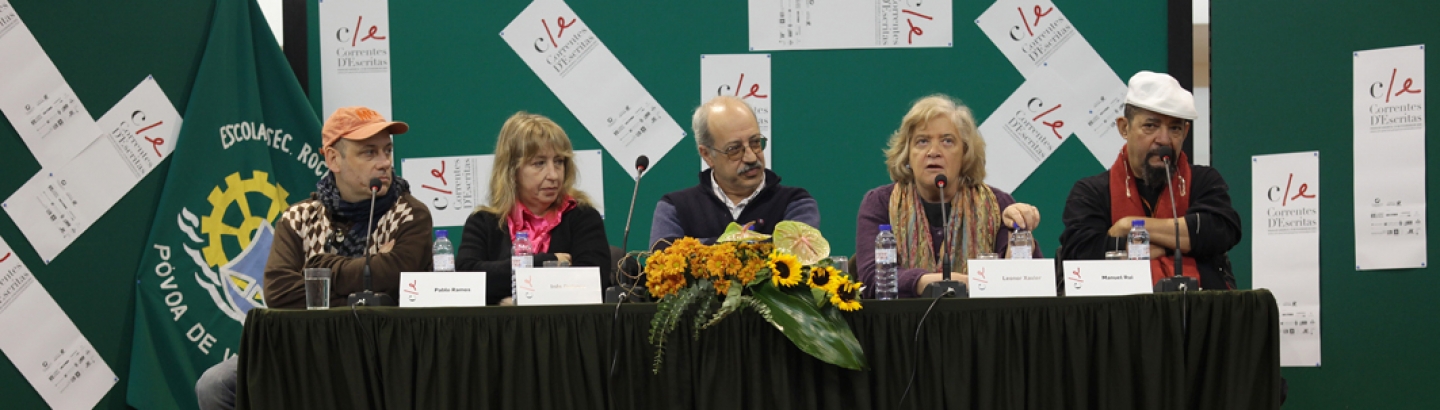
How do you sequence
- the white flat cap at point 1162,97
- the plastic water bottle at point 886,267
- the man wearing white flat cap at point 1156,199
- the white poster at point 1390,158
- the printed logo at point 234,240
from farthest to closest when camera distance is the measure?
1. the printed logo at point 234,240
2. the white poster at point 1390,158
3. the white flat cap at point 1162,97
4. the man wearing white flat cap at point 1156,199
5. the plastic water bottle at point 886,267

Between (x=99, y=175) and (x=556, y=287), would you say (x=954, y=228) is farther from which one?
(x=99, y=175)

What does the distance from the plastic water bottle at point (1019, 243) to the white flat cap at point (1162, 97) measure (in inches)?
19.0

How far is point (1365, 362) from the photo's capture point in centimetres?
337

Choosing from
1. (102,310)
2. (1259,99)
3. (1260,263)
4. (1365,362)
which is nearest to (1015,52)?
(1259,99)

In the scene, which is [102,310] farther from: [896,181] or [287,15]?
[896,181]

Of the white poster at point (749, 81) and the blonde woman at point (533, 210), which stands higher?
the white poster at point (749, 81)

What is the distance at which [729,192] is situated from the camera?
3084 millimetres

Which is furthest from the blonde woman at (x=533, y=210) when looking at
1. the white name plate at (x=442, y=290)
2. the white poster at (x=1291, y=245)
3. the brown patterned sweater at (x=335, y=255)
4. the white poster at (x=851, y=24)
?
the white poster at (x=1291, y=245)

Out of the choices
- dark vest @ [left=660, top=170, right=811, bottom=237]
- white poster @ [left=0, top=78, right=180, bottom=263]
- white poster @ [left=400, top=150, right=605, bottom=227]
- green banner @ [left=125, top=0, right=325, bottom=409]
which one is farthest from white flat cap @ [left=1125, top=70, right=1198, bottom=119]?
white poster @ [left=0, top=78, right=180, bottom=263]

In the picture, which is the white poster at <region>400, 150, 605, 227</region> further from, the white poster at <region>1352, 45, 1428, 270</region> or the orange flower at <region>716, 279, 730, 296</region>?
the white poster at <region>1352, 45, 1428, 270</region>

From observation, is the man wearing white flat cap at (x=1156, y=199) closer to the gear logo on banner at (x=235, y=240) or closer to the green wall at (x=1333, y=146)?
the green wall at (x=1333, y=146)

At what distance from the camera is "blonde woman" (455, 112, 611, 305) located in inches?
113

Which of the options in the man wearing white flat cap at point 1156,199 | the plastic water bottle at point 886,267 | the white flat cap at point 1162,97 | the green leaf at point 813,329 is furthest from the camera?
the white flat cap at point 1162,97

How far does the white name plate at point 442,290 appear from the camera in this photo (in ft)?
7.02
